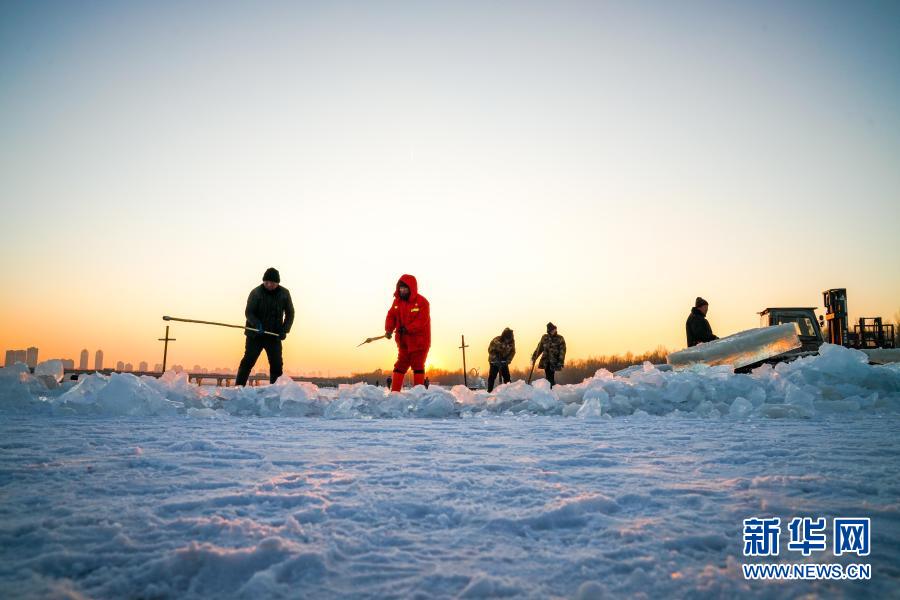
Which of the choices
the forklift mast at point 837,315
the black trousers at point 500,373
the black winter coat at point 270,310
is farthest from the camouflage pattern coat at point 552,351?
the forklift mast at point 837,315

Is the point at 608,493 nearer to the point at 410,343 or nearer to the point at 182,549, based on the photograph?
the point at 182,549

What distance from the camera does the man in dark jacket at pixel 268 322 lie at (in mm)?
7121

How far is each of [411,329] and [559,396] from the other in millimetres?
2547

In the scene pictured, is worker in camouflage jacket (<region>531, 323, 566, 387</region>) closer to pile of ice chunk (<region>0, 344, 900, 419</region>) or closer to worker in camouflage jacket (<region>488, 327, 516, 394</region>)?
worker in camouflage jacket (<region>488, 327, 516, 394</region>)

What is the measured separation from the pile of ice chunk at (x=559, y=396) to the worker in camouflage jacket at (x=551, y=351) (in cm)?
538

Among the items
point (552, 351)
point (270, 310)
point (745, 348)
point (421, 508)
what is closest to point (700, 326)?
point (745, 348)

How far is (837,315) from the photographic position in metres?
15.2

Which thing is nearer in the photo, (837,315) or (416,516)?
(416,516)

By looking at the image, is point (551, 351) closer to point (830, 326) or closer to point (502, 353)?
point (502, 353)

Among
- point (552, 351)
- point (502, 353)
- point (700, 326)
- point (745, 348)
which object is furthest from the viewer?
point (502, 353)

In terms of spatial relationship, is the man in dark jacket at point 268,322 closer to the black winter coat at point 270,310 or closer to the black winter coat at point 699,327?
the black winter coat at point 270,310

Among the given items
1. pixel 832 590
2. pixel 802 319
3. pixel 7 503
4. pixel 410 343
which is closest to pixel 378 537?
pixel 832 590

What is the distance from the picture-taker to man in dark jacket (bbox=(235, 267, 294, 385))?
7121 millimetres

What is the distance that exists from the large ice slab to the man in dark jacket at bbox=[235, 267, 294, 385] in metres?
6.50
